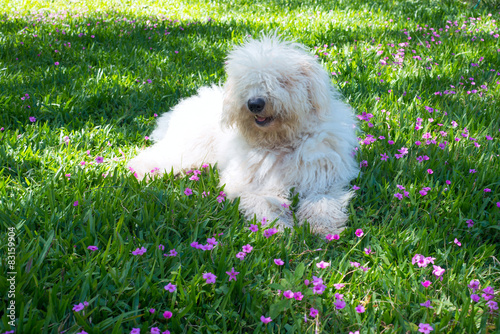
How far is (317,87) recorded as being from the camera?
322 centimetres

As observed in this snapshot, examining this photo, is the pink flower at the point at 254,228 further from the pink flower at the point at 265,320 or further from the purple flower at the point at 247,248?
the pink flower at the point at 265,320

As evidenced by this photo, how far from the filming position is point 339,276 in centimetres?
233

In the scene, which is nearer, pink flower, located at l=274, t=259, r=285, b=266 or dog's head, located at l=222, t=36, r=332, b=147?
pink flower, located at l=274, t=259, r=285, b=266

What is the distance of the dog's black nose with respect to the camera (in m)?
3.08

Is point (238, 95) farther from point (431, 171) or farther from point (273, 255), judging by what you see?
point (431, 171)

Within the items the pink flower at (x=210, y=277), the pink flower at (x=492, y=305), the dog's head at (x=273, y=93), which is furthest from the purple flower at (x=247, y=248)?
the pink flower at (x=492, y=305)

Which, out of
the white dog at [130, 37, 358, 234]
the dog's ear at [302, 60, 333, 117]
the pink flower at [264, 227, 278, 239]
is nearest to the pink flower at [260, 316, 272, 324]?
the pink flower at [264, 227, 278, 239]

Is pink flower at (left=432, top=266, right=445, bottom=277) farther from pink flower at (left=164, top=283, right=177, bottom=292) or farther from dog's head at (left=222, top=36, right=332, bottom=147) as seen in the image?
dog's head at (left=222, top=36, right=332, bottom=147)

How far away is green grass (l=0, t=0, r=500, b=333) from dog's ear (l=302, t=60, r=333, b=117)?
2.14 feet

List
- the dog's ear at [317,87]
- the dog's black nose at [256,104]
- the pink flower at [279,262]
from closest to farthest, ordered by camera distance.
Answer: the pink flower at [279,262]
the dog's black nose at [256,104]
the dog's ear at [317,87]

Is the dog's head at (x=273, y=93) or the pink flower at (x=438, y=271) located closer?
the pink flower at (x=438, y=271)

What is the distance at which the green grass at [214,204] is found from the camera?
2.05 metres

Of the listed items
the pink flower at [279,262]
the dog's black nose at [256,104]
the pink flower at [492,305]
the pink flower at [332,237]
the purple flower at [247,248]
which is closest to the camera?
the pink flower at [492,305]

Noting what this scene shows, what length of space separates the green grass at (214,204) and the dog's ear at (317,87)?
2.14 ft
